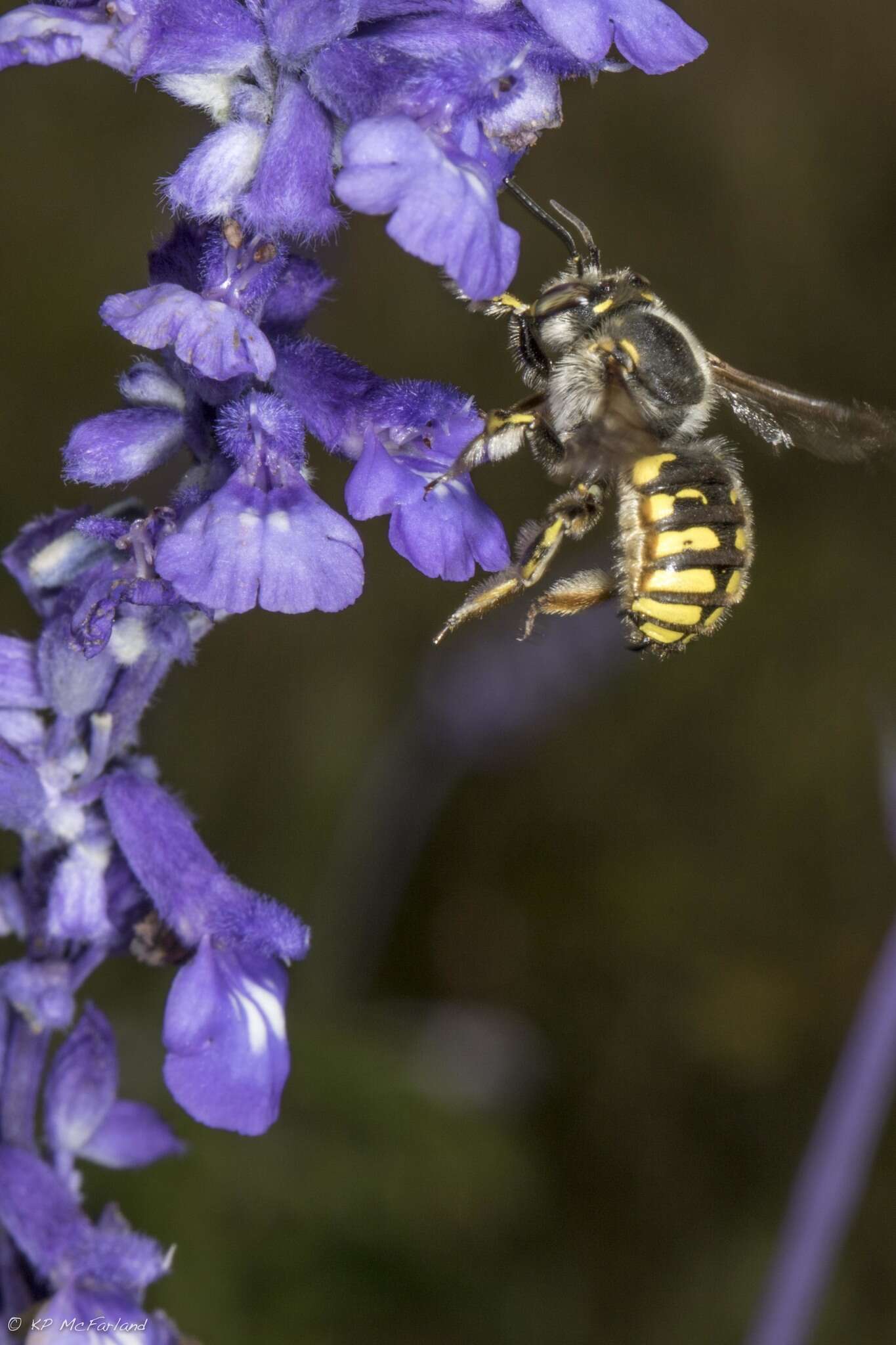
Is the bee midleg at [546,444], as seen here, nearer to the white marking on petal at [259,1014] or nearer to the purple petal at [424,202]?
the purple petal at [424,202]

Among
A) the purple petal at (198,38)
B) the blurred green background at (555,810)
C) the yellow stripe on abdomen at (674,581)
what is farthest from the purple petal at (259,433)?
the blurred green background at (555,810)

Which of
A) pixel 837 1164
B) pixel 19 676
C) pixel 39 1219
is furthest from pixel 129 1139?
pixel 837 1164

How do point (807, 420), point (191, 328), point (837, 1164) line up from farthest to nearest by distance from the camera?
point (837, 1164) → point (807, 420) → point (191, 328)

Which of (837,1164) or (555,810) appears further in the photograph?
(555,810)

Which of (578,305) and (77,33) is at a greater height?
(77,33)

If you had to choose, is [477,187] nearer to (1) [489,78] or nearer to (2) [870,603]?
(1) [489,78]

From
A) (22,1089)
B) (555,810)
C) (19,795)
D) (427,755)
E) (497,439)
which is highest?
(497,439)

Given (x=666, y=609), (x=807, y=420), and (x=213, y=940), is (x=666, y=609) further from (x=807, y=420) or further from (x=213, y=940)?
(x=213, y=940)

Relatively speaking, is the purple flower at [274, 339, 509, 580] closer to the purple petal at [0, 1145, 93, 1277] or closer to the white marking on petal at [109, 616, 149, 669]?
the white marking on petal at [109, 616, 149, 669]

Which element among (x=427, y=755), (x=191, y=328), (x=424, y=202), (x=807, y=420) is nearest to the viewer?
(x=424, y=202)

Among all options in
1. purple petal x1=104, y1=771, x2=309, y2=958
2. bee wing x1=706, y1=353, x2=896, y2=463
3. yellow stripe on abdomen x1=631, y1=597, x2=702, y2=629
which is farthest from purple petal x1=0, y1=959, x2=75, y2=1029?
bee wing x1=706, y1=353, x2=896, y2=463
